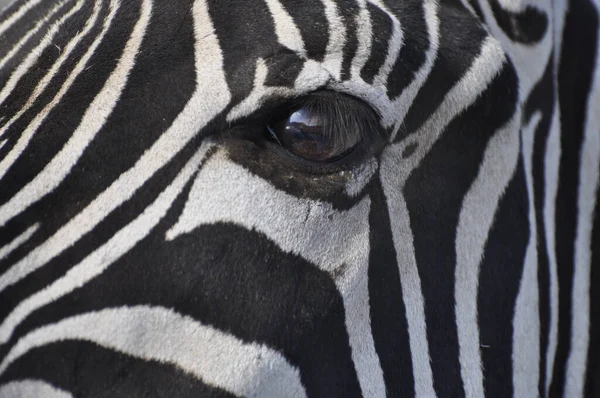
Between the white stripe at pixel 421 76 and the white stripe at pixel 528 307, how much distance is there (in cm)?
37

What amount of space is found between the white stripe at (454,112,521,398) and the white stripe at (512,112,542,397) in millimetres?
81

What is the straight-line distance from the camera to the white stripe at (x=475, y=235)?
1816mm

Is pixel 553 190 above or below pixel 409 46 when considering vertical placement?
A: below

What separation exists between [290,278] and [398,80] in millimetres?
547

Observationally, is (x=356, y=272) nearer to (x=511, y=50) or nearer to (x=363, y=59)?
(x=363, y=59)

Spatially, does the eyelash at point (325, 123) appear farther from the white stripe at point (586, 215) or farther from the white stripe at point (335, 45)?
the white stripe at point (586, 215)

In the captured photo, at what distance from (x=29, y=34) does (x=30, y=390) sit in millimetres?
856

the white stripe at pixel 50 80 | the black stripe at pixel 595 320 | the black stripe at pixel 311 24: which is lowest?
the black stripe at pixel 595 320

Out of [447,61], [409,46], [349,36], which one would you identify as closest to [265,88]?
[349,36]

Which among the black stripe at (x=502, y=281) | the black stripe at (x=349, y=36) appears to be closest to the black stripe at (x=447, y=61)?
the black stripe at (x=349, y=36)

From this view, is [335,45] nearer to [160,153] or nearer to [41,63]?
[160,153]

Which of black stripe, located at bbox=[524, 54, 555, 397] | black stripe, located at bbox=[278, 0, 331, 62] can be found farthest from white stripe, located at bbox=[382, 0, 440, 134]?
black stripe, located at bbox=[524, 54, 555, 397]

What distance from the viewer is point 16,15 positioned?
6.12ft

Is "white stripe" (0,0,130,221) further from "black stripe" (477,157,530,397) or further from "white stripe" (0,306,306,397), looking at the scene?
"black stripe" (477,157,530,397)
